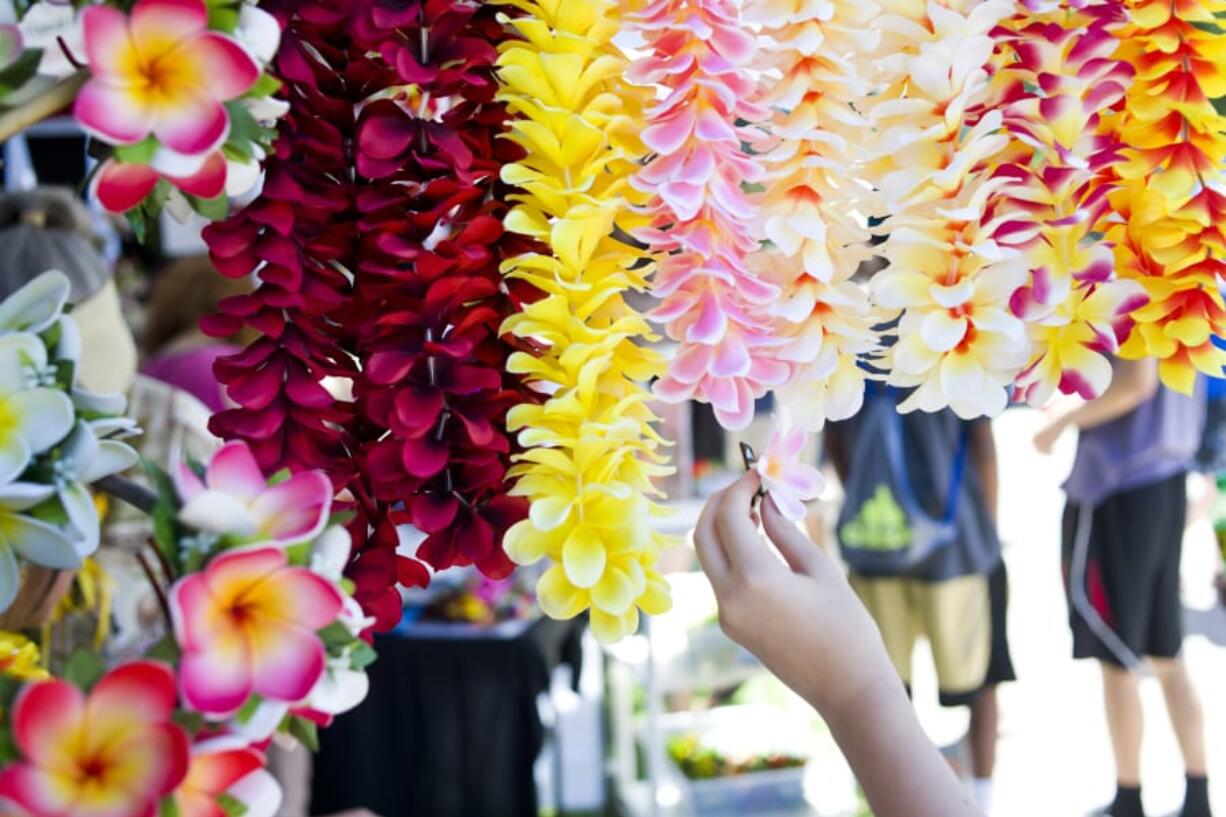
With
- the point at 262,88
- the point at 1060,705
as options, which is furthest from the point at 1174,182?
the point at 1060,705

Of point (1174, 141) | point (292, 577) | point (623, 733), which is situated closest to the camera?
point (292, 577)

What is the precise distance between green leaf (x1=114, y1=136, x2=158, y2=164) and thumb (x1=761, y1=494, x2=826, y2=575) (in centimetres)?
50

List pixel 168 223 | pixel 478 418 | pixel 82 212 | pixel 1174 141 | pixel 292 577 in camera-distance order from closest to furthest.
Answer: pixel 292 577 < pixel 478 418 < pixel 1174 141 < pixel 82 212 < pixel 168 223

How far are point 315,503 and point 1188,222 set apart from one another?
2.48 feet

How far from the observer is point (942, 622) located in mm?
2670

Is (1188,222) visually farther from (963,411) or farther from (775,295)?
(775,295)

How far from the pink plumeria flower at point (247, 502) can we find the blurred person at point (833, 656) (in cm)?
34

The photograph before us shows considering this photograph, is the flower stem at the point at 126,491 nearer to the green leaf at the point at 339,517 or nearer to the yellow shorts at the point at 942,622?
the green leaf at the point at 339,517

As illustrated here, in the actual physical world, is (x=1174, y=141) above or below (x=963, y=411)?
above

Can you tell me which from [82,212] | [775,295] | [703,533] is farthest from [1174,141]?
[82,212]

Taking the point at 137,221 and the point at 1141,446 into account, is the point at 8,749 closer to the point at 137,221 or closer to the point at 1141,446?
the point at 137,221

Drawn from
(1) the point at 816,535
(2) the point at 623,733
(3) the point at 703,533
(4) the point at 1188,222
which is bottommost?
(2) the point at 623,733

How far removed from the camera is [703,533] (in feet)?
2.90

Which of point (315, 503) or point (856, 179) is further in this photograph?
point (856, 179)
